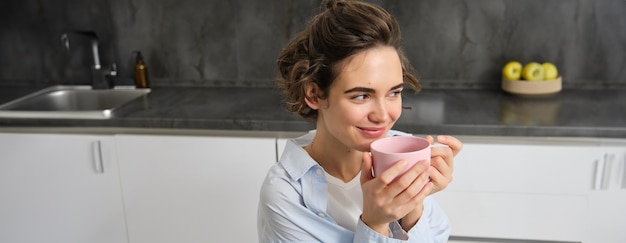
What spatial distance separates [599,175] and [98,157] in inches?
62.0

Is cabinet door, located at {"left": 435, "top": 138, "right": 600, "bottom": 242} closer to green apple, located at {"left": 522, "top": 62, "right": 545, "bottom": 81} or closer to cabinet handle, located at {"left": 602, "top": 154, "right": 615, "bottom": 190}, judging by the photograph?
cabinet handle, located at {"left": 602, "top": 154, "right": 615, "bottom": 190}

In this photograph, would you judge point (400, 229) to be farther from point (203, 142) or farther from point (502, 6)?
point (502, 6)

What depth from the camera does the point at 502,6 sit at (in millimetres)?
2133

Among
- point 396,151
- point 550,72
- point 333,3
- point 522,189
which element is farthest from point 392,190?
point 550,72

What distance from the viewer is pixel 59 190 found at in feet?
6.45

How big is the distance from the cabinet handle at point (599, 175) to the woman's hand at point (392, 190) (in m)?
1.01

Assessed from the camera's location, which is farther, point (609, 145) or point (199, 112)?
point (199, 112)

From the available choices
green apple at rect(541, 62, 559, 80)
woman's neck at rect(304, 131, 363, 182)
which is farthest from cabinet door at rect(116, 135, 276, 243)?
green apple at rect(541, 62, 559, 80)

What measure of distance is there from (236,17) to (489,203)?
1.20 m

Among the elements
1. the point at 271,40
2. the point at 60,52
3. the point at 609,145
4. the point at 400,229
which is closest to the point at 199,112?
the point at 271,40

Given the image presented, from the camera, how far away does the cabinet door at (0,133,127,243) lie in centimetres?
191

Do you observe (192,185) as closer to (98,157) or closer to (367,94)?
(98,157)

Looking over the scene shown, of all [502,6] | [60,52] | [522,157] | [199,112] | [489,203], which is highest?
[502,6]

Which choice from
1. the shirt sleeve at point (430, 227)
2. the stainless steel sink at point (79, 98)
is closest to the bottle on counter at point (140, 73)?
the stainless steel sink at point (79, 98)
